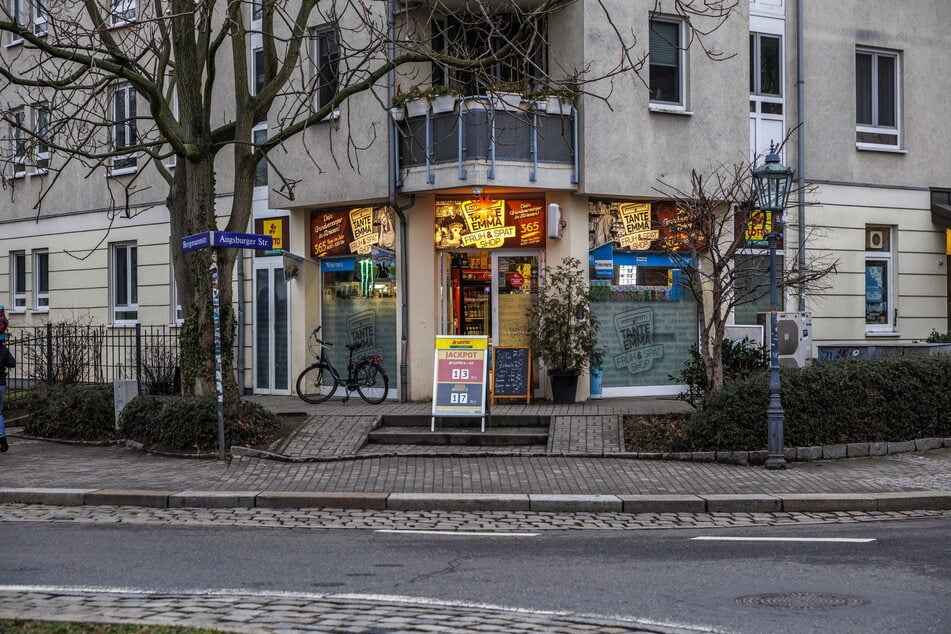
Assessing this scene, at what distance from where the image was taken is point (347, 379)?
19.4 metres

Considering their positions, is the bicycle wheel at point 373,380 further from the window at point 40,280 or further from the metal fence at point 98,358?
the window at point 40,280

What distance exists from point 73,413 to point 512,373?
6672 mm

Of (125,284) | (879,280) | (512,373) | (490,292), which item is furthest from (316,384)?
(879,280)

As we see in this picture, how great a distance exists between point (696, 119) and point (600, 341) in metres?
4.19

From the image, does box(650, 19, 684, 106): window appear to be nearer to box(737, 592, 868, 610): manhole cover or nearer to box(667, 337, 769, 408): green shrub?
box(667, 337, 769, 408): green shrub

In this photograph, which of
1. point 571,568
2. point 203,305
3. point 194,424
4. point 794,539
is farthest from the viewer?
point 203,305

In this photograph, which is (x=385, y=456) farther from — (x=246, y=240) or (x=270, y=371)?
(x=270, y=371)

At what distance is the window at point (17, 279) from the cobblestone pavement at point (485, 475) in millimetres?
14987

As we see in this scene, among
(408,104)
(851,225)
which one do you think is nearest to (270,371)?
(408,104)

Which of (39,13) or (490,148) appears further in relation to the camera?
(490,148)

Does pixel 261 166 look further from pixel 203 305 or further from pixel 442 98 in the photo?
pixel 203 305

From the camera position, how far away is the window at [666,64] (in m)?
19.3

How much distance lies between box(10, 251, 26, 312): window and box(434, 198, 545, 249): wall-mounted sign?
47.5ft

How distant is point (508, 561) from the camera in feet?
27.1
